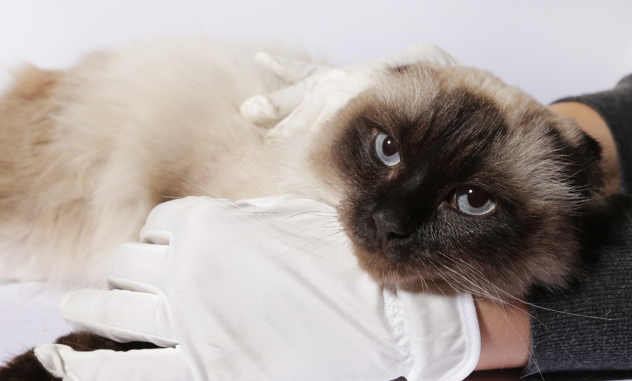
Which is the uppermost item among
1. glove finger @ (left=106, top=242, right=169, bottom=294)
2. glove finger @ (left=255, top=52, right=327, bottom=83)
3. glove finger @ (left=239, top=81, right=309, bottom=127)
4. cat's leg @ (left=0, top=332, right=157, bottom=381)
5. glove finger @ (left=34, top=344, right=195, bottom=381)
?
glove finger @ (left=255, top=52, right=327, bottom=83)

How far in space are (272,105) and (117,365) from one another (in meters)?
1.03

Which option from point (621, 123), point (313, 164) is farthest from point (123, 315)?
point (621, 123)

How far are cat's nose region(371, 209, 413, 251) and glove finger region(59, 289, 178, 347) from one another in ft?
2.02

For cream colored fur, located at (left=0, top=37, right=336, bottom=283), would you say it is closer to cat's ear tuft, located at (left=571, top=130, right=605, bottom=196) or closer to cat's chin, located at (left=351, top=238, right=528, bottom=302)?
cat's chin, located at (left=351, top=238, right=528, bottom=302)

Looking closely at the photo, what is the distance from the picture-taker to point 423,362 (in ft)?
3.90

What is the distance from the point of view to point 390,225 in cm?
102

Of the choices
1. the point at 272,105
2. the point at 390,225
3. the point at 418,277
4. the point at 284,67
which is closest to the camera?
the point at 390,225

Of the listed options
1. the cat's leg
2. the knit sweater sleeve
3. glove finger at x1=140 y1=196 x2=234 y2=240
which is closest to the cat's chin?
the knit sweater sleeve

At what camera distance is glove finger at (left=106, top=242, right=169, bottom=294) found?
1.29 metres

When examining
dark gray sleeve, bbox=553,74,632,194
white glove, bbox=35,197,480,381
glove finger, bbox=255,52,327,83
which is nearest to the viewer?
white glove, bbox=35,197,480,381

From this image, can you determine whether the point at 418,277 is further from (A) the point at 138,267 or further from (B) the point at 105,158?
(B) the point at 105,158

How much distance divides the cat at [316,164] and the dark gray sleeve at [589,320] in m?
0.09

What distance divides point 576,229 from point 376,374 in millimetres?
671

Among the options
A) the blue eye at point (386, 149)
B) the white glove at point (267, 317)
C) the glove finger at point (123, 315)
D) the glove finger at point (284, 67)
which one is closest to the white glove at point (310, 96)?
the glove finger at point (284, 67)
